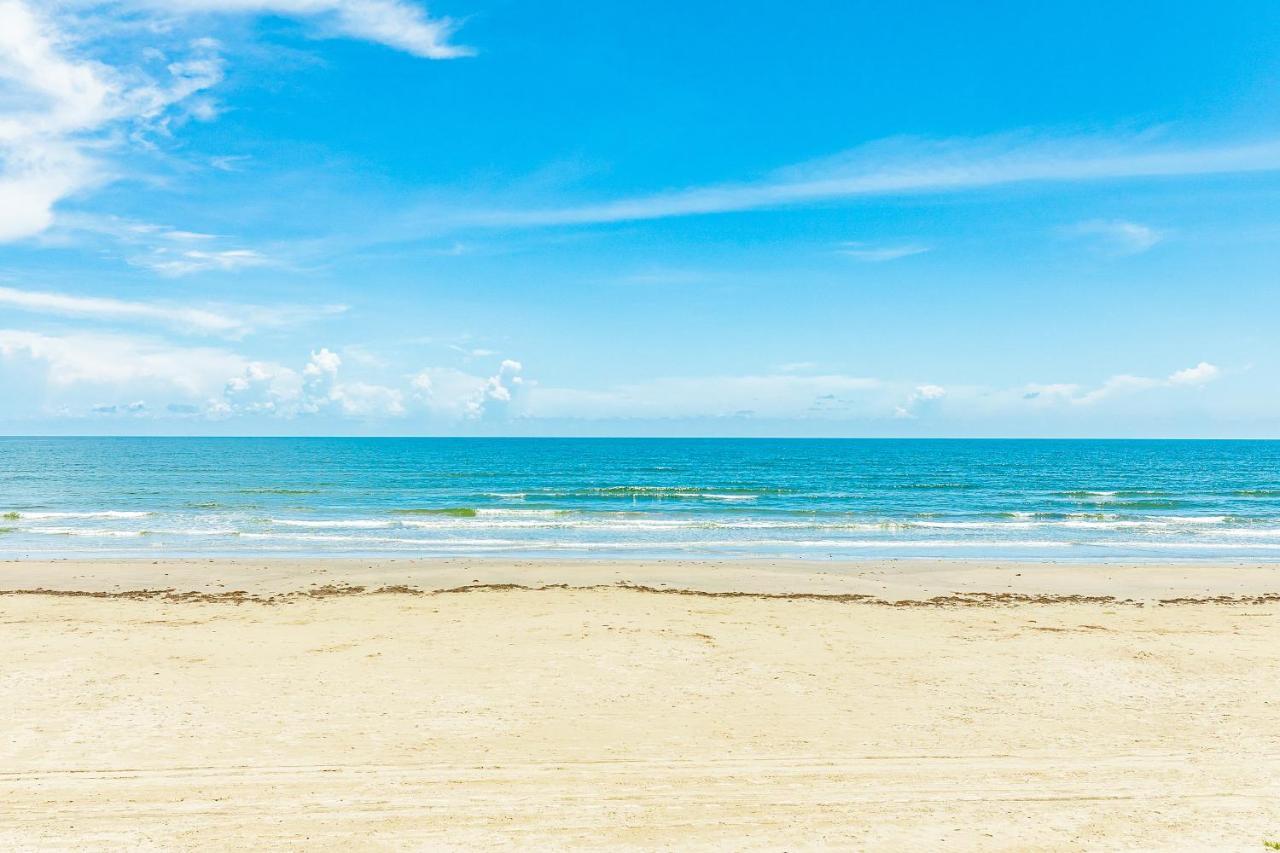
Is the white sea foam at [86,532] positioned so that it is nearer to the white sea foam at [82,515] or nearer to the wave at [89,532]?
the wave at [89,532]

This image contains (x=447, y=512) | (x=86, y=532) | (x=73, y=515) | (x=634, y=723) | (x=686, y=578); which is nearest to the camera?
(x=634, y=723)

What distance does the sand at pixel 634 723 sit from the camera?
7.62 meters

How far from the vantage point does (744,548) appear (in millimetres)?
29672

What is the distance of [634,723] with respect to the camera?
10.4 m

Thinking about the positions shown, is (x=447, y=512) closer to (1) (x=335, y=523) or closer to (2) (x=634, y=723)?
(1) (x=335, y=523)

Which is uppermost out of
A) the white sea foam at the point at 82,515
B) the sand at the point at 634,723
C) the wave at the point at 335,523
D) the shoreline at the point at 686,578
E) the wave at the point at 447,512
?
the sand at the point at 634,723

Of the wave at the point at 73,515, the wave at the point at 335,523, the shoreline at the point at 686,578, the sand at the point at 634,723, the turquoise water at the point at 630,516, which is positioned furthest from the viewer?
the wave at the point at 73,515

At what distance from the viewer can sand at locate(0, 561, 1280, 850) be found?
7.62m

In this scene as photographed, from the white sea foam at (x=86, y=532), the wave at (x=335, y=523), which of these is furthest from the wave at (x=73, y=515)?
the wave at (x=335, y=523)

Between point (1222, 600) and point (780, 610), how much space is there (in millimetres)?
11711

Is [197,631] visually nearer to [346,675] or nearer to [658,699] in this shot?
[346,675]

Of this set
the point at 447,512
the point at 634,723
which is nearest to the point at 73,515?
the point at 447,512

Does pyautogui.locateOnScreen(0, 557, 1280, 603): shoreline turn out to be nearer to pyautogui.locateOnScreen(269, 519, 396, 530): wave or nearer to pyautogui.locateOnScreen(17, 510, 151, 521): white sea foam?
pyautogui.locateOnScreen(269, 519, 396, 530): wave

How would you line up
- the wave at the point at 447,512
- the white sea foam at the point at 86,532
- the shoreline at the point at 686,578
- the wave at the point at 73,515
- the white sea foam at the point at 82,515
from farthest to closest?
the wave at the point at 447,512
the white sea foam at the point at 82,515
the wave at the point at 73,515
the white sea foam at the point at 86,532
the shoreline at the point at 686,578
